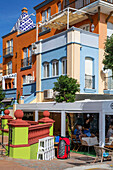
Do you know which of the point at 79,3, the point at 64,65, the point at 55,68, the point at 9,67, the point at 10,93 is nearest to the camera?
the point at 64,65

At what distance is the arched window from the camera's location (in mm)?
21984

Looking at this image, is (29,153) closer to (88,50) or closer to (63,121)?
(63,121)

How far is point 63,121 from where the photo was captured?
16031 millimetres

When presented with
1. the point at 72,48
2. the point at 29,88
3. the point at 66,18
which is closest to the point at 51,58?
the point at 72,48

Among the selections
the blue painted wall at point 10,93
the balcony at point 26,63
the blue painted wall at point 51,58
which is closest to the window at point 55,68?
the blue painted wall at point 51,58

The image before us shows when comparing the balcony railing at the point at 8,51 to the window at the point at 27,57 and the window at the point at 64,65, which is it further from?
the window at the point at 64,65

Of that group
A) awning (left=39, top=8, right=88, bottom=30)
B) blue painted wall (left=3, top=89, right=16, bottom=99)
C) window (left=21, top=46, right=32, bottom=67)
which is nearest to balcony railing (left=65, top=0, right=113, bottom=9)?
awning (left=39, top=8, right=88, bottom=30)

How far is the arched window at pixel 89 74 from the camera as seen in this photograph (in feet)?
72.1

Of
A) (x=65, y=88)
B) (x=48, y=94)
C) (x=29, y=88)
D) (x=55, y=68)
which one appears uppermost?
(x=55, y=68)

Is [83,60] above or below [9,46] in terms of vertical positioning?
below

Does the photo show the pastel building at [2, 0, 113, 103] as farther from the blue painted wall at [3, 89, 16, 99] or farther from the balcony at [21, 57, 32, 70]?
the blue painted wall at [3, 89, 16, 99]

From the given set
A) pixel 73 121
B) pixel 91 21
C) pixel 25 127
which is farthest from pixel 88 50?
pixel 25 127

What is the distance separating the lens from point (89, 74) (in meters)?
22.3

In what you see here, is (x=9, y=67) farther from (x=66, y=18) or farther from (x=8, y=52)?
(x=66, y=18)
